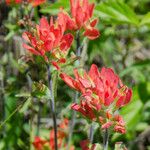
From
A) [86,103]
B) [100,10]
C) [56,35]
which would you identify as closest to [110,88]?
[86,103]

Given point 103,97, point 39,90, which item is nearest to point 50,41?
point 39,90

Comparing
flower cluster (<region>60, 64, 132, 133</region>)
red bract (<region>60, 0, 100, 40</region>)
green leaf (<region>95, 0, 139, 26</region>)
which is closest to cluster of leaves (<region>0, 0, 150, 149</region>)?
green leaf (<region>95, 0, 139, 26</region>)

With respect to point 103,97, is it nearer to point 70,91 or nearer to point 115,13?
point 115,13

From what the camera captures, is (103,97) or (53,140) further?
(53,140)

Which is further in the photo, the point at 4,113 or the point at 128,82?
the point at 128,82

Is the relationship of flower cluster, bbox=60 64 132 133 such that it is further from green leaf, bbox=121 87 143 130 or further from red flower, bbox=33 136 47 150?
red flower, bbox=33 136 47 150

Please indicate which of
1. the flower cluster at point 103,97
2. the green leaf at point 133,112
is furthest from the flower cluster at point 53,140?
the flower cluster at point 103,97

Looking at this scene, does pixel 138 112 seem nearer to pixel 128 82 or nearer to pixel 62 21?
pixel 62 21
